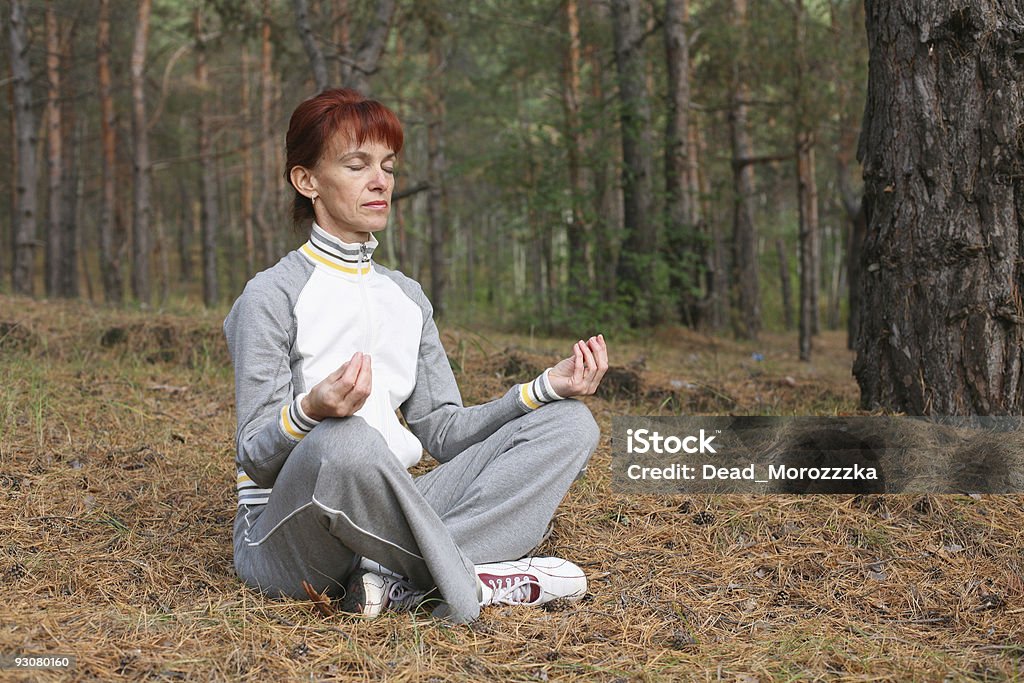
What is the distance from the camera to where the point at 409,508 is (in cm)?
224

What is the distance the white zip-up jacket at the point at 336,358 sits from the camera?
242 cm

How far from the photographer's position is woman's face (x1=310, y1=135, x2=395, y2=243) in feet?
8.70

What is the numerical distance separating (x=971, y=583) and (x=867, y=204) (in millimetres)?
2054

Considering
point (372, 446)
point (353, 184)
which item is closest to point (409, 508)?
point (372, 446)

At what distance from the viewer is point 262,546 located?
2.48 m

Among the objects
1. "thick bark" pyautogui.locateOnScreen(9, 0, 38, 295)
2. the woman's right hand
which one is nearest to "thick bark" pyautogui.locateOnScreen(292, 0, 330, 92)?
"thick bark" pyautogui.locateOnScreen(9, 0, 38, 295)

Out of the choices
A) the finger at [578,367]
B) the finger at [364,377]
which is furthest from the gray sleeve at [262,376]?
the finger at [578,367]

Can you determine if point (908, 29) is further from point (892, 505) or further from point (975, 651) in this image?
point (975, 651)

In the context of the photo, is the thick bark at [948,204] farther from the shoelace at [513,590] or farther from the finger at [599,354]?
the shoelace at [513,590]

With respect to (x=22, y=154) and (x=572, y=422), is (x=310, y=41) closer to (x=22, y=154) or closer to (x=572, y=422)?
(x=22, y=154)

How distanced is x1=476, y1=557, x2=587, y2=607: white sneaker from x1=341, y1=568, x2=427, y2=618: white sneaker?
0.66 feet

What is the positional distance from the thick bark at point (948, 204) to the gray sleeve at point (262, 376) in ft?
9.40

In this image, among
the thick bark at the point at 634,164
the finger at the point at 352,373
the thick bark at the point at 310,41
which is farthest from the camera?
the thick bark at the point at 634,164

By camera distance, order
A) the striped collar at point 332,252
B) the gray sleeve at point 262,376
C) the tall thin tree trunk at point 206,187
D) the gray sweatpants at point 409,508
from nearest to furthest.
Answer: the gray sweatpants at point 409,508 → the gray sleeve at point 262,376 → the striped collar at point 332,252 → the tall thin tree trunk at point 206,187
